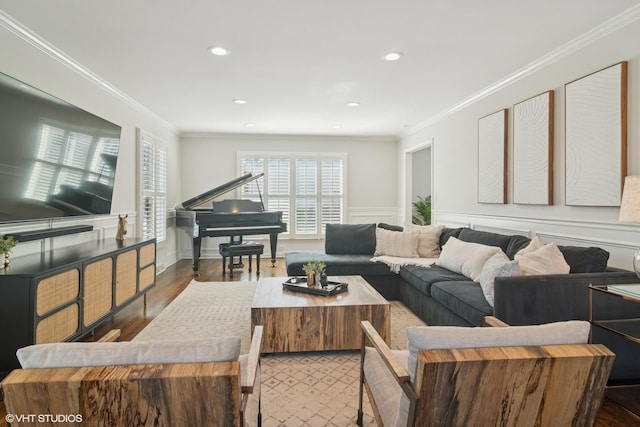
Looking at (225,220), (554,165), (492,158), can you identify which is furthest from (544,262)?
(225,220)

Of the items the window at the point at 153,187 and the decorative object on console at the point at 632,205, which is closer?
the decorative object on console at the point at 632,205

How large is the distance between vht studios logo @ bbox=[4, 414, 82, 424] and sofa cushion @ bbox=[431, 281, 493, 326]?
92.2 inches

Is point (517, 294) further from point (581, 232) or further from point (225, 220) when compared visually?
point (225, 220)

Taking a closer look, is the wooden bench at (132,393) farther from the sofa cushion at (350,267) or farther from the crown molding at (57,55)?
the sofa cushion at (350,267)

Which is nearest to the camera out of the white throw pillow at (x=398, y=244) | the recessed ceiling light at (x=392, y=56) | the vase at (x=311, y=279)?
the vase at (x=311, y=279)

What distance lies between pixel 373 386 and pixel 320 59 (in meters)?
2.91

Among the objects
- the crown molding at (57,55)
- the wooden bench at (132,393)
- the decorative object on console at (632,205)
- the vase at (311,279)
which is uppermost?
the crown molding at (57,55)

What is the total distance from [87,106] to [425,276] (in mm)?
3828

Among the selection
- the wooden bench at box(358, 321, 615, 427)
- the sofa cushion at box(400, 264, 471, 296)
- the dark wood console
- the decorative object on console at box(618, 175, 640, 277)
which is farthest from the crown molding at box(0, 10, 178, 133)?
the decorative object on console at box(618, 175, 640, 277)

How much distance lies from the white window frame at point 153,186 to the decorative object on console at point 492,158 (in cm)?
420

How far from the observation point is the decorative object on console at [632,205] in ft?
7.11

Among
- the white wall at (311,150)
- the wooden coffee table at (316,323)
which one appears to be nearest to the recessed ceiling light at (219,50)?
the wooden coffee table at (316,323)

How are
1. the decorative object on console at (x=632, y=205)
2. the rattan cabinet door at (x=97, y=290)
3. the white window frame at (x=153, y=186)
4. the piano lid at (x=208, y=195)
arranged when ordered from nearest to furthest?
the decorative object on console at (x=632, y=205)
the rattan cabinet door at (x=97, y=290)
the white window frame at (x=153, y=186)
the piano lid at (x=208, y=195)

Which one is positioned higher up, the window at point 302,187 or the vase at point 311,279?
the window at point 302,187
